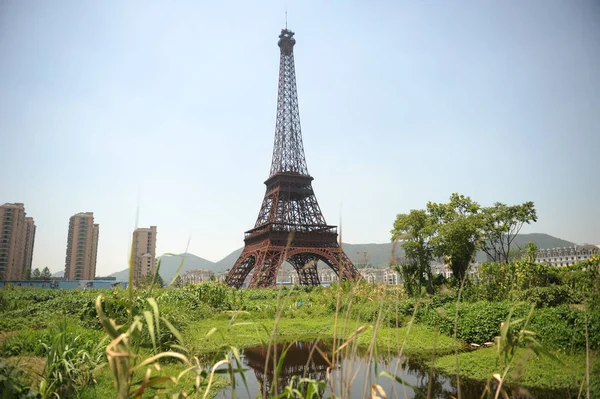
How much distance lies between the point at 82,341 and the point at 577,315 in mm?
8795

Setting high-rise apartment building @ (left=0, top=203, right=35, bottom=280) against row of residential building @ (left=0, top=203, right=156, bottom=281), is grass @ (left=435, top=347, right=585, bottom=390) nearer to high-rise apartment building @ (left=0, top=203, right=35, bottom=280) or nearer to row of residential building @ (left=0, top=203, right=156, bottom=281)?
row of residential building @ (left=0, top=203, right=156, bottom=281)

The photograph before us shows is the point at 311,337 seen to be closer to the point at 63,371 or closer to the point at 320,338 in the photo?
the point at 320,338

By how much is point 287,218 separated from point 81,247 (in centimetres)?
5292

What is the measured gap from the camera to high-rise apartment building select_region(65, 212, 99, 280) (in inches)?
2562

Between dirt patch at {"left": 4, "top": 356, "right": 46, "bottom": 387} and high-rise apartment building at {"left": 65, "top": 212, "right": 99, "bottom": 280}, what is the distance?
67.2 meters

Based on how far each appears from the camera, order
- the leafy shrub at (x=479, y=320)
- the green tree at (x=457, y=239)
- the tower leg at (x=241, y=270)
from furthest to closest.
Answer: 1. the tower leg at (x=241, y=270)
2. the green tree at (x=457, y=239)
3. the leafy shrub at (x=479, y=320)

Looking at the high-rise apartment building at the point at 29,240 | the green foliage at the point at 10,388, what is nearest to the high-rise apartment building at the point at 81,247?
the high-rise apartment building at the point at 29,240

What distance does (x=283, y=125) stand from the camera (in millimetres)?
37344

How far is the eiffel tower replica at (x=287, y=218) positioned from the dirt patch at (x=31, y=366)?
2213 centimetres


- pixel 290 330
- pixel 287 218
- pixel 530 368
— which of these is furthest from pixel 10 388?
pixel 287 218

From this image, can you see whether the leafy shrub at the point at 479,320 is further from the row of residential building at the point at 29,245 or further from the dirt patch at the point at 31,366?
the row of residential building at the point at 29,245

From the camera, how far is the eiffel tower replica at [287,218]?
29.5m

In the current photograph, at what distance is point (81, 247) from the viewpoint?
68.1 m

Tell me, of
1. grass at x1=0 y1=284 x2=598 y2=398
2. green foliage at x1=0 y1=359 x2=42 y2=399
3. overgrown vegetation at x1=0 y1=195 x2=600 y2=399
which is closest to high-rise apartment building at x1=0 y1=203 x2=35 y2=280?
grass at x1=0 y1=284 x2=598 y2=398
